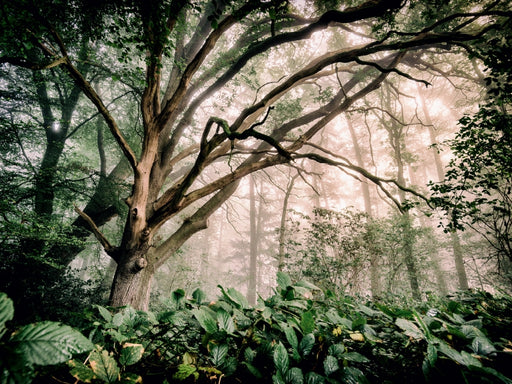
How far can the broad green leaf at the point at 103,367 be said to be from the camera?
0.64 meters

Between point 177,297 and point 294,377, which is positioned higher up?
point 177,297

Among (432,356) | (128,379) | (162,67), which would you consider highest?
(162,67)

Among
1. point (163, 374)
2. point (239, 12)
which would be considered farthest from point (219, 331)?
point (239, 12)

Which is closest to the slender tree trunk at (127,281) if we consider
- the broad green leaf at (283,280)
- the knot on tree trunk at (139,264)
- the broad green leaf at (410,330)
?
the knot on tree trunk at (139,264)

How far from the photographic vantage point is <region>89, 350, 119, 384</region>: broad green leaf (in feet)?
2.10

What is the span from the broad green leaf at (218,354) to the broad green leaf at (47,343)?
17.6 inches

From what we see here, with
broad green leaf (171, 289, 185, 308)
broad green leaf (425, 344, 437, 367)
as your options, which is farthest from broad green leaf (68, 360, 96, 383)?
broad green leaf (425, 344, 437, 367)

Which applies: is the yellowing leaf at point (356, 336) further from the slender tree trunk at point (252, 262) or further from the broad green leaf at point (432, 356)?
the slender tree trunk at point (252, 262)

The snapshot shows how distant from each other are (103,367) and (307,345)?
710 millimetres

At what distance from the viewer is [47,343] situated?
469mm

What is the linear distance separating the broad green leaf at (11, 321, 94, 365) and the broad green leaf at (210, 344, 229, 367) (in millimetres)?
446

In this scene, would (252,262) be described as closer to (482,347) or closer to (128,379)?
(482,347)

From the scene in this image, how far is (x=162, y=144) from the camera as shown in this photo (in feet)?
14.6

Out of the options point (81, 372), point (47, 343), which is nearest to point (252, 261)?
point (81, 372)
